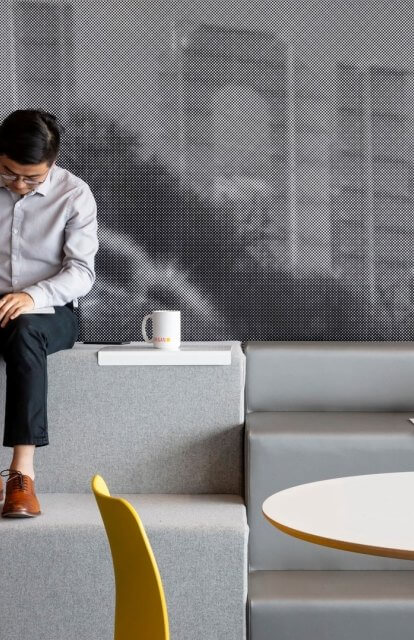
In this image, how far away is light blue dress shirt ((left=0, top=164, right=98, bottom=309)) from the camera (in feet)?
9.42

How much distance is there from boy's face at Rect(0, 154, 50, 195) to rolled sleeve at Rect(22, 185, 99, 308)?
16cm

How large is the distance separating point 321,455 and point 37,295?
0.94 metres

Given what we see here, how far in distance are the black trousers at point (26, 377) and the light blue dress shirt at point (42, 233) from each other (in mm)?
297

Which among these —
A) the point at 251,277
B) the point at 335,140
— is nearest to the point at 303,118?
the point at 335,140

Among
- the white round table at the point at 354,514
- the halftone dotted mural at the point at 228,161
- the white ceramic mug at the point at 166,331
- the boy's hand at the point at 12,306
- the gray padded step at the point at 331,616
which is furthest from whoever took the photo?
the halftone dotted mural at the point at 228,161

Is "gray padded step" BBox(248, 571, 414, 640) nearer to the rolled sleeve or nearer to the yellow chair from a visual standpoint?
the rolled sleeve

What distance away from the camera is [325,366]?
294 cm

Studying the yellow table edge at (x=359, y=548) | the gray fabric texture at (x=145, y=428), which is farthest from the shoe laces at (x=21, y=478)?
the yellow table edge at (x=359, y=548)

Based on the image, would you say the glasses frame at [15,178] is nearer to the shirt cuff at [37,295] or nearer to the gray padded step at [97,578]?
the shirt cuff at [37,295]

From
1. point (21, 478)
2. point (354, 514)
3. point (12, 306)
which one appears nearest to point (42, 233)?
point (12, 306)

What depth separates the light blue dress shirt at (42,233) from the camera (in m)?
2.87

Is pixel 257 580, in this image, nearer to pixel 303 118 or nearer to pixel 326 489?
pixel 326 489

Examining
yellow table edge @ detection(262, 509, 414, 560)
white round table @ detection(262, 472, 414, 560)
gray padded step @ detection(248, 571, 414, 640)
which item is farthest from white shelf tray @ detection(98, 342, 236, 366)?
yellow table edge @ detection(262, 509, 414, 560)

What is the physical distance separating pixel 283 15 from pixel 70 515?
1904 mm
